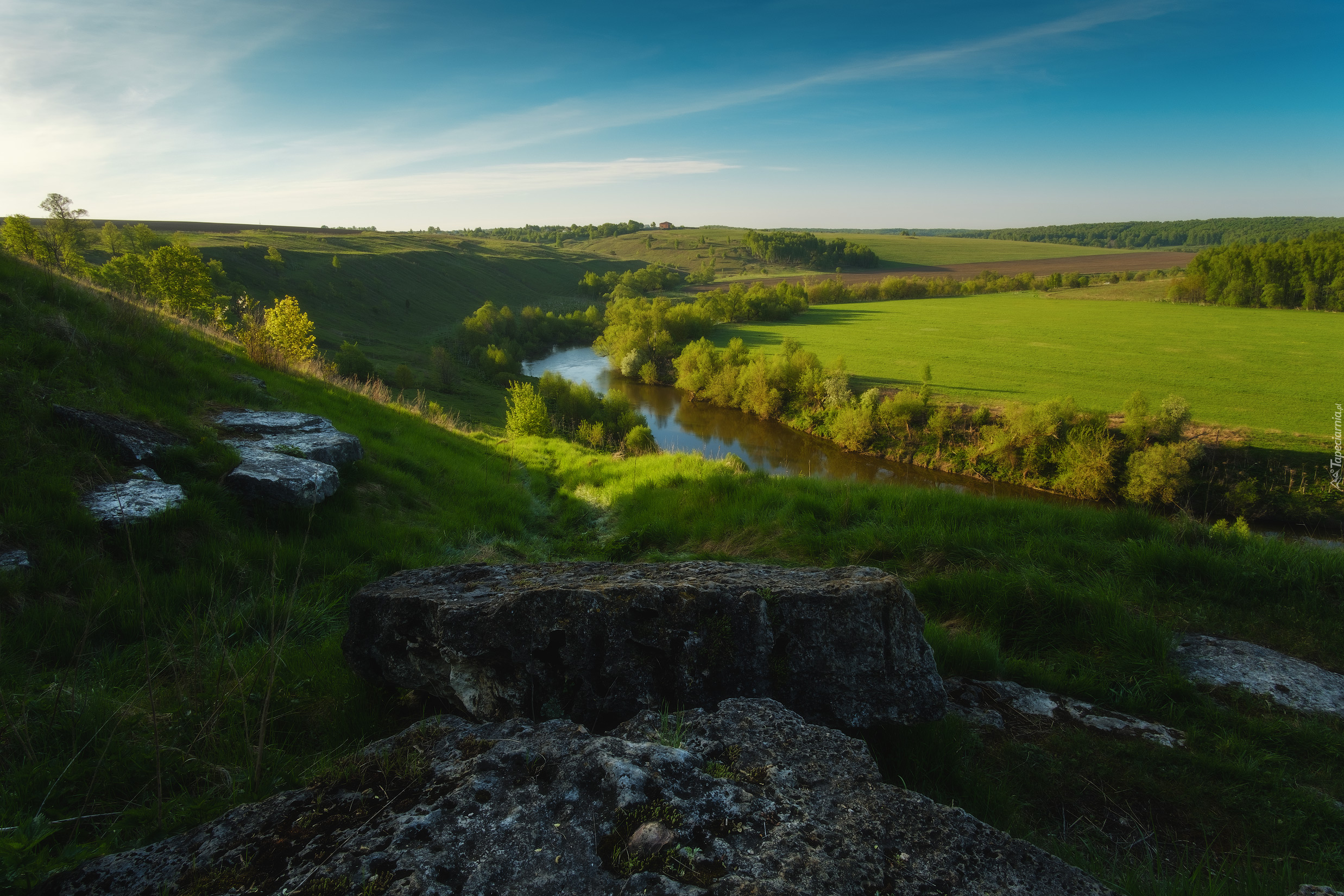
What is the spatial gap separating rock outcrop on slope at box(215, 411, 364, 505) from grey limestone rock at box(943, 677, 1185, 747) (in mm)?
6328

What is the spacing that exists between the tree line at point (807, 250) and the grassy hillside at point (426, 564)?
153461mm

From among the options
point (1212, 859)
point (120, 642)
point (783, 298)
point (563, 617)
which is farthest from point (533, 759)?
point (783, 298)

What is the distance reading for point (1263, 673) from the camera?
4172 mm

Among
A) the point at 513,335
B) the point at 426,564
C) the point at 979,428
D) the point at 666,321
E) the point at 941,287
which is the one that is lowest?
the point at 979,428

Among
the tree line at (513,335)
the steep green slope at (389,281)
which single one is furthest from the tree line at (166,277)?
the tree line at (513,335)

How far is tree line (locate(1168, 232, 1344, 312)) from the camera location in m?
63.4

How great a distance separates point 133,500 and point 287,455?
2.00 meters

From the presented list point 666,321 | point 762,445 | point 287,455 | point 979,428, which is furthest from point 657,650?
point 666,321

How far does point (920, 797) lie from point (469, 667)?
2.19 meters

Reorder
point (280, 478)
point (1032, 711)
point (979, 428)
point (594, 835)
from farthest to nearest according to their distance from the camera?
point (979, 428) → point (280, 478) → point (1032, 711) → point (594, 835)

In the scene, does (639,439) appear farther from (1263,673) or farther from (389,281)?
(389,281)

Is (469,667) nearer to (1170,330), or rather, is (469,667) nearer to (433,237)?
(1170,330)

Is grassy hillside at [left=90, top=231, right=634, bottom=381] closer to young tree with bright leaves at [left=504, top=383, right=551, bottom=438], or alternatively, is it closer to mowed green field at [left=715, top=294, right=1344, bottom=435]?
young tree with bright leaves at [left=504, top=383, right=551, bottom=438]

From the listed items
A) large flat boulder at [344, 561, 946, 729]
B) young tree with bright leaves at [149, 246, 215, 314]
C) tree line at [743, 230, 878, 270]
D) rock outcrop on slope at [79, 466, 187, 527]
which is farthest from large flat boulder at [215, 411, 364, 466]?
tree line at [743, 230, 878, 270]
